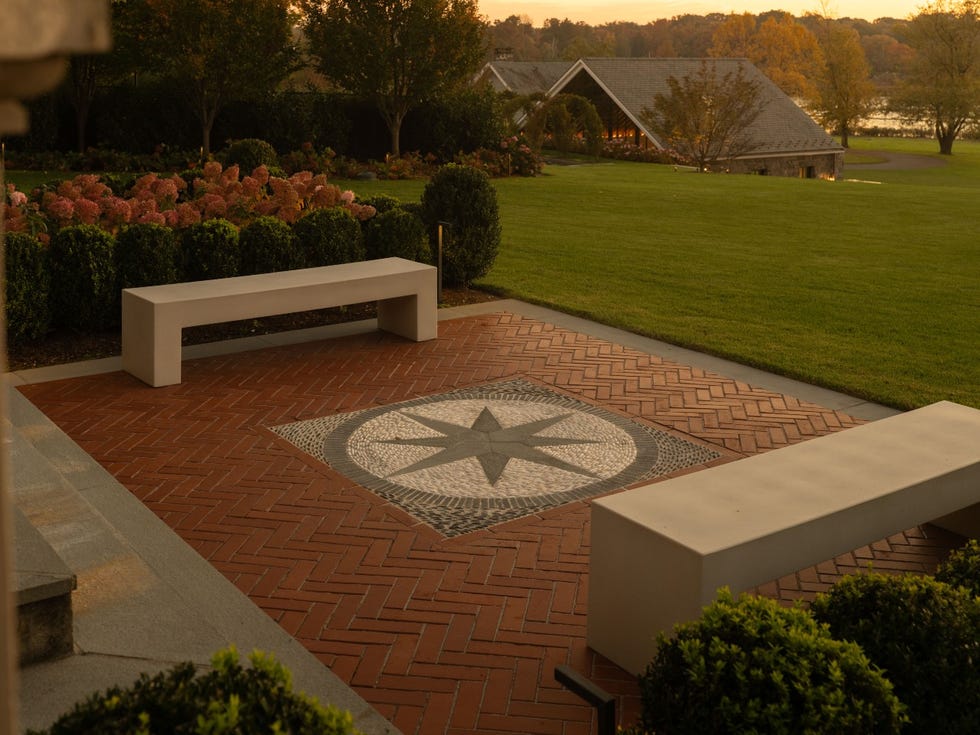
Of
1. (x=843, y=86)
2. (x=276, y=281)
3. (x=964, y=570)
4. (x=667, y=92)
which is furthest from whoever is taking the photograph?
(x=843, y=86)

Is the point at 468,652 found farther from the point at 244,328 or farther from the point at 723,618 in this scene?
the point at 244,328

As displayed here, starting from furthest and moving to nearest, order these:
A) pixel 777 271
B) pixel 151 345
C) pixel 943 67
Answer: pixel 943 67 → pixel 777 271 → pixel 151 345

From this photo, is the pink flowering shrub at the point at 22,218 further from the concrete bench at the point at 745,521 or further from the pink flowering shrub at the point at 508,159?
the pink flowering shrub at the point at 508,159

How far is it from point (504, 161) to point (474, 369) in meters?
18.8

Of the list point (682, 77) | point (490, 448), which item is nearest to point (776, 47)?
point (682, 77)

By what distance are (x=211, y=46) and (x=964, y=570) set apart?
81.1 feet

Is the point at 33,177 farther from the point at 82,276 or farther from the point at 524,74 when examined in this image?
the point at 524,74

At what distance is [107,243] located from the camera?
1019cm

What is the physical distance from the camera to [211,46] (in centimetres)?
2603

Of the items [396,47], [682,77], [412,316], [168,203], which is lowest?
[412,316]

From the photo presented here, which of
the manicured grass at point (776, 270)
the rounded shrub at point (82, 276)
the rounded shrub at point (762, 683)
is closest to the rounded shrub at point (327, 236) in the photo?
the rounded shrub at point (82, 276)

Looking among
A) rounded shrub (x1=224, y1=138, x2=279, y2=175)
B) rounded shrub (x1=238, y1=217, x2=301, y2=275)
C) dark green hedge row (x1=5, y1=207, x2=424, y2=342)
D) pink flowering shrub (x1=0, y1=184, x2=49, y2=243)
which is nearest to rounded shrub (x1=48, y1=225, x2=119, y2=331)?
dark green hedge row (x1=5, y1=207, x2=424, y2=342)

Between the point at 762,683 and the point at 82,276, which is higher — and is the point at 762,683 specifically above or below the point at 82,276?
below

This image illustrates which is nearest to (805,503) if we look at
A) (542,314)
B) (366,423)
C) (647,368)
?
(366,423)
